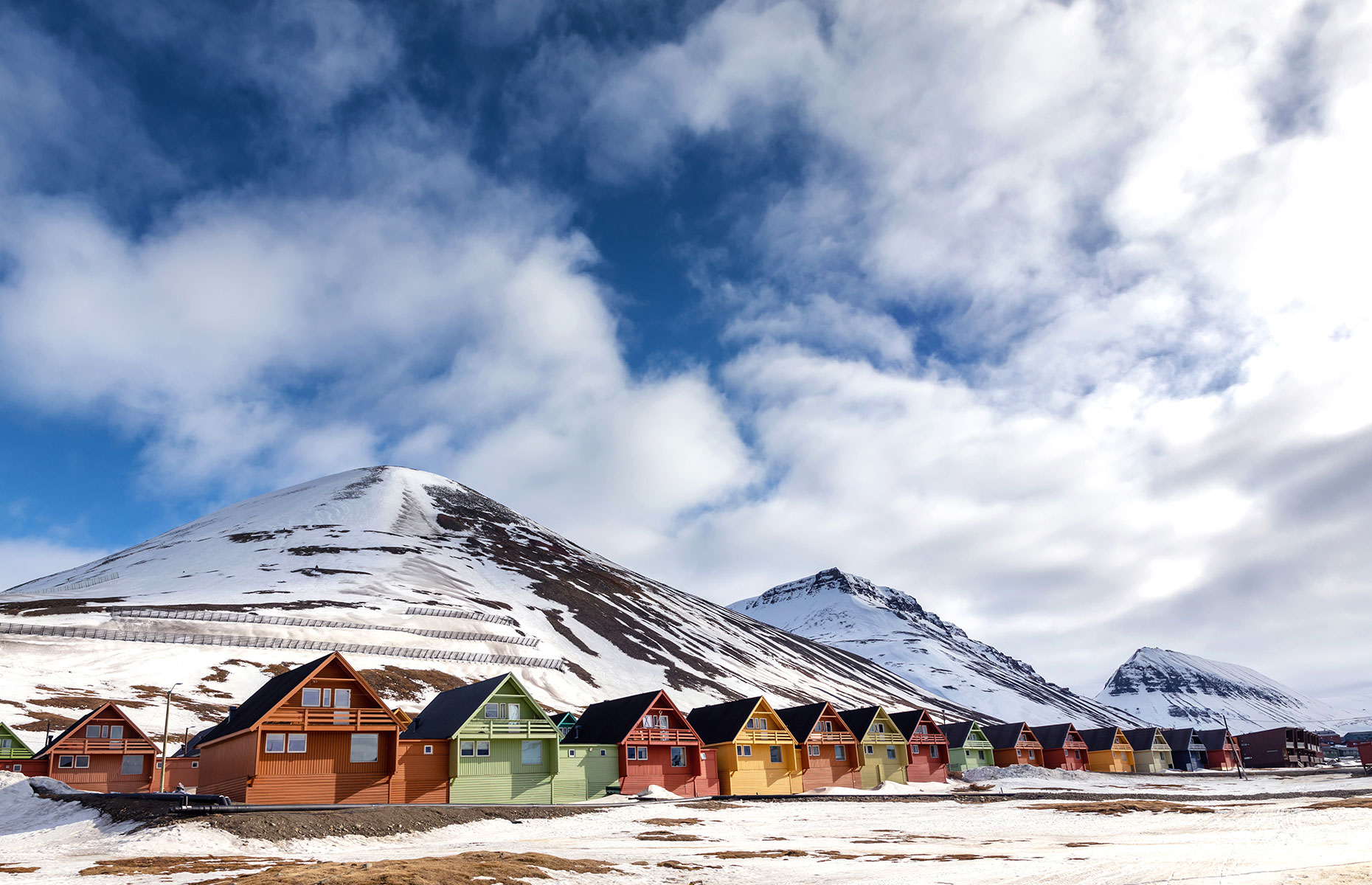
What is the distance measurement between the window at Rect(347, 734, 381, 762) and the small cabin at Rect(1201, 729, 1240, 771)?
12717 cm

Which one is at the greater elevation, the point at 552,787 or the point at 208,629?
the point at 208,629

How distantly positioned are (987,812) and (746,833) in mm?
17509

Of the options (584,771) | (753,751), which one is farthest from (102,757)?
(753,751)

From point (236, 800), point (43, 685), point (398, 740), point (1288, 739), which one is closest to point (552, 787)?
point (398, 740)

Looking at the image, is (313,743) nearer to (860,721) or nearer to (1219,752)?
(860,721)

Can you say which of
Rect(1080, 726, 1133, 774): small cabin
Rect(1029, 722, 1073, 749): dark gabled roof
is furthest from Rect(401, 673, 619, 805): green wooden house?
Rect(1080, 726, 1133, 774): small cabin

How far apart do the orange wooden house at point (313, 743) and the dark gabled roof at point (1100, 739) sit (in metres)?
95.1

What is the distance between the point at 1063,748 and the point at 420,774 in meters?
83.9

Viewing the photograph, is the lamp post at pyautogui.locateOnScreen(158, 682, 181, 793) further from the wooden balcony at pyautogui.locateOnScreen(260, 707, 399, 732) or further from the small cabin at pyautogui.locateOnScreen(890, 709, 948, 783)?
the small cabin at pyautogui.locateOnScreen(890, 709, 948, 783)

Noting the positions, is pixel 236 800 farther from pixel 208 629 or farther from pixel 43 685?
pixel 208 629

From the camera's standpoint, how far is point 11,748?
6225cm

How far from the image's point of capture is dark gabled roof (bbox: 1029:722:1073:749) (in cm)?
10572

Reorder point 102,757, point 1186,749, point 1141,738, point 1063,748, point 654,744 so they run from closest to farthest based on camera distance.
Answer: point 102,757 < point 654,744 < point 1063,748 < point 1141,738 < point 1186,749

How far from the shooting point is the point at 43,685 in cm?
8438
